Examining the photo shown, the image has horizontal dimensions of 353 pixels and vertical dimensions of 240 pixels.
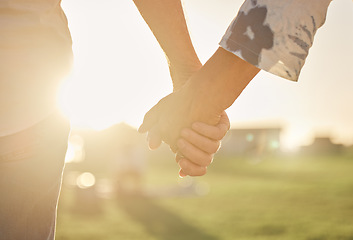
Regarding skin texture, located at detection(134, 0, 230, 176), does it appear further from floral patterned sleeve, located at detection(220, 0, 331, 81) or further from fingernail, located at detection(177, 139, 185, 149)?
floral patterned sleeve, located at detection(220, 0, 331, 81)

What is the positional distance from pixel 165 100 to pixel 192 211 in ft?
24.5

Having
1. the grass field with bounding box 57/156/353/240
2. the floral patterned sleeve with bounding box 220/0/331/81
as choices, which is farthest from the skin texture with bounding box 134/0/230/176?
the grass field with bounding box 57/156/353/240

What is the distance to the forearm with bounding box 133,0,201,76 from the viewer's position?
1709 mm

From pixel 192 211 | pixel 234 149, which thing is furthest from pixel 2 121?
pixel 234 149

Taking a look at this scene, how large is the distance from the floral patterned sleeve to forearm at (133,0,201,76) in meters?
0.35

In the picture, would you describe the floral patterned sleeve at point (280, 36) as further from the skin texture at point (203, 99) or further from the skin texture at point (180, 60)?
the skin texture at point (180, 60)

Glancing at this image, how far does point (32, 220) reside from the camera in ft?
4.81

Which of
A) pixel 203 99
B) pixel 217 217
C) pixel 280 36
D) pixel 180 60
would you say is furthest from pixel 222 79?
pixel 217 217

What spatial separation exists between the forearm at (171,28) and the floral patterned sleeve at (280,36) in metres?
0.35

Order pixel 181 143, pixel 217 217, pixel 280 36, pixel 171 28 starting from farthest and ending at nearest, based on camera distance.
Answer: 1. pixel 217 217
2. pixel 171 28
3. pixel 181 143
4. pixel 280 36

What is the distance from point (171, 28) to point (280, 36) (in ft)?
1.58

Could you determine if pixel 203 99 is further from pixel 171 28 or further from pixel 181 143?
pixel 171 28

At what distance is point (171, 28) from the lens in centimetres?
173

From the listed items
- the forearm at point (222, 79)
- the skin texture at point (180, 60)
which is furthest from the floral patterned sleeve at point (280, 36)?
A: the skin texture at point (180, 60)
